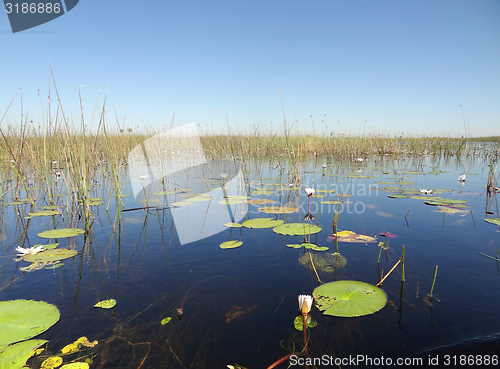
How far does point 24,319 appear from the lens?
4.20 feet

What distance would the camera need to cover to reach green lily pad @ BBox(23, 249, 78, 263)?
1919mm

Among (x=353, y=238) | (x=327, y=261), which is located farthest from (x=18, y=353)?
(x=353, y=238)

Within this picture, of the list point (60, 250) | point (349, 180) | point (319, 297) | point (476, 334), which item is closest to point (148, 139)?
point (349, 180)

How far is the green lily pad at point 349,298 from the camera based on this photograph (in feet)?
4.26

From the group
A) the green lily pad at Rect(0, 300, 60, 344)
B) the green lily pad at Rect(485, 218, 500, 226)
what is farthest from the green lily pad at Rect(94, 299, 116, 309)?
the green lily pad at Rect(485, 218, 500, 226)

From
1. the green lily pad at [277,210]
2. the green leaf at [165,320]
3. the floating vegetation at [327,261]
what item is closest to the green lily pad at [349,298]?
the floating vegetation at [327,261]

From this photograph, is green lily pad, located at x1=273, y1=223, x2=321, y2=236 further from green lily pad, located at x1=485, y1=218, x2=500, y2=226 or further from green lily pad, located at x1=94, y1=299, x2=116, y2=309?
green lily pad, located at x1=485, y1=218, x2=500, y2=226

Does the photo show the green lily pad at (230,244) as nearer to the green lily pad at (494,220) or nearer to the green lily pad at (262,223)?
the green lily pad at (262,223)

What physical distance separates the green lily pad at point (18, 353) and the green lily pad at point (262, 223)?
5.79 feet

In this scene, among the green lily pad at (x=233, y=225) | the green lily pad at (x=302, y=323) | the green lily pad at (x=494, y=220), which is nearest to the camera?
the green lily pad at (x=302, y=323)

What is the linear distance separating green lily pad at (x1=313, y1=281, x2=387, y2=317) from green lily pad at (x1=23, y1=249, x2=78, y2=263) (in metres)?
1.84

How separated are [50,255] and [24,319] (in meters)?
0.84

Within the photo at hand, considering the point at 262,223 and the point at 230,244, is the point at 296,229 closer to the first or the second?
the point at 262,223

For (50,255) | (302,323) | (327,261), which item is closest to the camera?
(302,323)
